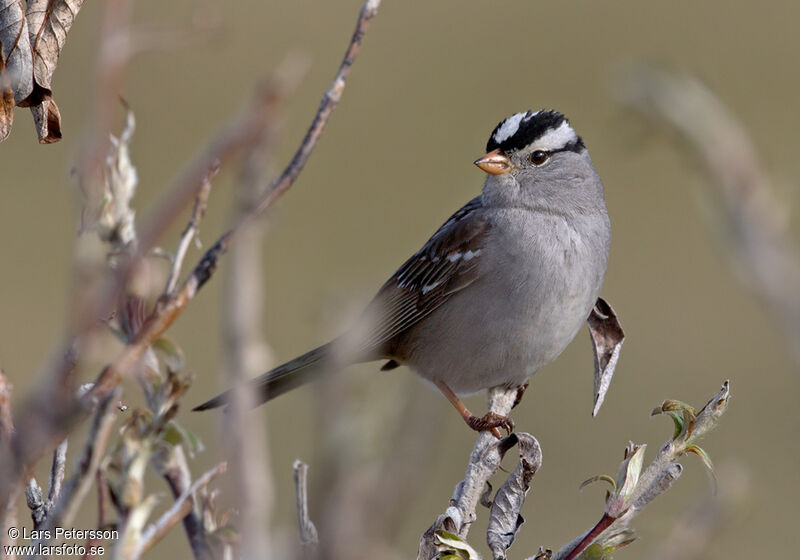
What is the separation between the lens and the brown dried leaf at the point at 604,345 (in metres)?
1.97

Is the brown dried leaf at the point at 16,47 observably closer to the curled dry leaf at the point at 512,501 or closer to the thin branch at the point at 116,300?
the thin branch at the point at 116,300

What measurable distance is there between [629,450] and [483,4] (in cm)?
1579

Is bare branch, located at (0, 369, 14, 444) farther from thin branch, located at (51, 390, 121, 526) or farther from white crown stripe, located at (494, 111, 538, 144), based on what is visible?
white crown stripe, located at (494, 111, 538, 144)

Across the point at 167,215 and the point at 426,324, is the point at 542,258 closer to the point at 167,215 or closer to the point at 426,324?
the point at 426,324

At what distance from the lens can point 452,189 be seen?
270 inches

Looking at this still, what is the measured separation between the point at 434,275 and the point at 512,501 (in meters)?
2.57

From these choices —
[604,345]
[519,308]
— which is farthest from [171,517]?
[519,308]

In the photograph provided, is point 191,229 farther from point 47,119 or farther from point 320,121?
point 47,119

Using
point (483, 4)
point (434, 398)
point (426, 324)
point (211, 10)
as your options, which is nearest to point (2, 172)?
point (483, 4)

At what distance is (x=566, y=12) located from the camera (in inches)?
607

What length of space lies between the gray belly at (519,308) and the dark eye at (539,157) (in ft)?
0.96

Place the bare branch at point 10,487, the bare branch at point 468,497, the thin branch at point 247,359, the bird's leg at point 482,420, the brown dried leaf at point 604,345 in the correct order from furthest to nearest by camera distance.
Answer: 1. the bird's leg at point 482,420
2. the brown dried leaf at point 604,345
3. the bare branch at point 468,497
4. the bare branch at point 10,487
5. the thin branch at point 247,359

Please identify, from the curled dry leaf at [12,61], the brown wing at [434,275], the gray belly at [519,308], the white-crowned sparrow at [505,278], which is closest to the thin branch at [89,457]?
the curled dry leaf at [12,61]

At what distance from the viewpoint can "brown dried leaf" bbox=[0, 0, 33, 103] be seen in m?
1.43
